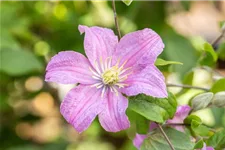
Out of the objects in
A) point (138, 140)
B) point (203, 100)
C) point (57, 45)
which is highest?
point (203, 100)

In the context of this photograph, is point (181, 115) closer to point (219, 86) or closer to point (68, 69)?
point (219, 86)

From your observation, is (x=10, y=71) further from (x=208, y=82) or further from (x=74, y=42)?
(x=208, y=82)

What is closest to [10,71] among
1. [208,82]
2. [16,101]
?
[16,101]

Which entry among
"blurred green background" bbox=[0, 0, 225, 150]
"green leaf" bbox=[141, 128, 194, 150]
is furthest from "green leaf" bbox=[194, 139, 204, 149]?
"blurred green background" bbox=[0, 0, 225, 150]

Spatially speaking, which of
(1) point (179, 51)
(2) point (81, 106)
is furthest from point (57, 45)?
(2) point (81, 106)

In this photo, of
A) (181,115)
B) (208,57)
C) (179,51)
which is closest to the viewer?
(181,115)
